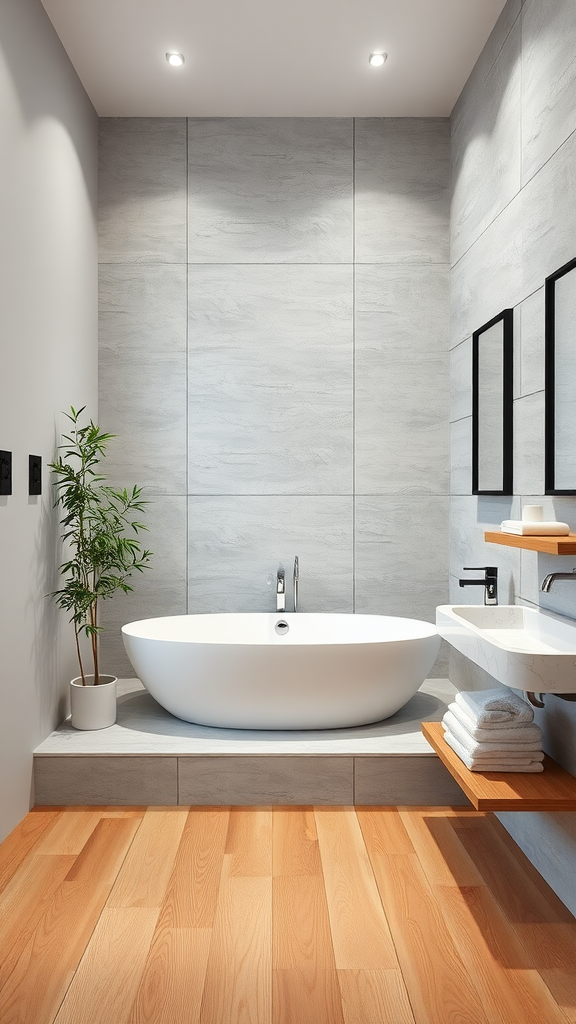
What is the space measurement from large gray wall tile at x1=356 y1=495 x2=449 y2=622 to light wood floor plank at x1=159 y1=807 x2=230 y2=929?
5.03ft

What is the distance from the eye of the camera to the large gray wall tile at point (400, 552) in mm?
4227

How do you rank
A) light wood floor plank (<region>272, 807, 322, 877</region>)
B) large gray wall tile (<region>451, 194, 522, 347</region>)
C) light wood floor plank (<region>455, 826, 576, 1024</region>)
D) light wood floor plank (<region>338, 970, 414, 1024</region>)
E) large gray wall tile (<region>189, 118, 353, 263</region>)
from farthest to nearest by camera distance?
large gray wall tile (<region>189, 118, 353, 263</region>) → large gray wall tile (<region>451, 194, 522, 347</region>) → light wood floor plank (<region>272, 807, 322, 877</region>) → light wood floor plank (<region>455, 826, 576, 1024</region>) → light wood floor plank (<region>338, 970, 414, 1024</region>)

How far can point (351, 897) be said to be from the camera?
7.84 feet

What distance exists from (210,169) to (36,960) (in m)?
3.57

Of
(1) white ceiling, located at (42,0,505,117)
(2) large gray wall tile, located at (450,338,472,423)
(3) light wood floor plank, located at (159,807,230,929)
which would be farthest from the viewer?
(2) large gray wall tile, located at (450,338,472,423)

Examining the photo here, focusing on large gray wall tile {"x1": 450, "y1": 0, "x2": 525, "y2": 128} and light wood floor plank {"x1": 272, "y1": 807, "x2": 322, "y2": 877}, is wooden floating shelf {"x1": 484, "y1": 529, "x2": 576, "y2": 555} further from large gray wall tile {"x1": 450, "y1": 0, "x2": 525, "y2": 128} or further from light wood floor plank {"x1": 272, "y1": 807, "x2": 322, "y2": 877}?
large gray wall tile {"x1": 450, "y1": 0, "x2": 525, "y2": 128}

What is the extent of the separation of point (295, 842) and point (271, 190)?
3.09 meters

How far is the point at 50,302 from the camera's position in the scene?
332cm

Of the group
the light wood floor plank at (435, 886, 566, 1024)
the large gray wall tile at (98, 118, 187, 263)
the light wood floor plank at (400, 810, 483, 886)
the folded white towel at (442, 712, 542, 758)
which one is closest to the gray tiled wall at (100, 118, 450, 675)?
the large gray wall tile at (98, 118, 187, 263)

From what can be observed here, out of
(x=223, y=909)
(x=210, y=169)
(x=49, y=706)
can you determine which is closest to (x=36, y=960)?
(x=223, y=909)

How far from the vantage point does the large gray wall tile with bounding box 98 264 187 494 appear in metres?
4.20

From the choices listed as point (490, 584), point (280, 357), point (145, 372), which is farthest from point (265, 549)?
point (490, 584)

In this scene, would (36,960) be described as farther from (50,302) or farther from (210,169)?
(210,169)

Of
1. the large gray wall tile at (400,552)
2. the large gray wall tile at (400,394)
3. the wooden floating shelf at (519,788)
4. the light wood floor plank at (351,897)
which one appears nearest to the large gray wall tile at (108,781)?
the light wood floor plank at (351,897)
